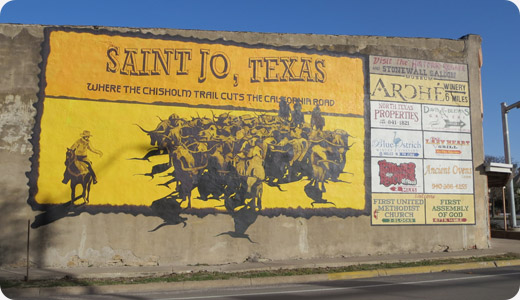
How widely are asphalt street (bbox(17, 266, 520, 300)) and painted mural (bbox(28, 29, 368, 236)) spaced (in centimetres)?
400

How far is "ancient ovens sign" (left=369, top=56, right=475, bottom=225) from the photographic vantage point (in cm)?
1516

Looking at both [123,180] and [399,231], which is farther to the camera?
[399,231]

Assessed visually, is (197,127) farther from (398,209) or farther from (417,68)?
(417,68)

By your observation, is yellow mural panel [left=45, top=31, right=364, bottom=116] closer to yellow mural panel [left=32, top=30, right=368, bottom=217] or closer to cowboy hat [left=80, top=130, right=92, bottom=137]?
yellow mural panel [left=32, top=30, right=368, bottom=217]

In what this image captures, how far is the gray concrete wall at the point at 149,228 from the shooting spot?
1289cm

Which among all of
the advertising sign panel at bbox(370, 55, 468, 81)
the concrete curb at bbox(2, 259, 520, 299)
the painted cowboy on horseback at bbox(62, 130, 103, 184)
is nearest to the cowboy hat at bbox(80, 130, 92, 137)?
the painted cowboy on horseback at bbox(62, 130, 103, 184)

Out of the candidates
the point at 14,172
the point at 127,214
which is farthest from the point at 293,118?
the point at 14,172

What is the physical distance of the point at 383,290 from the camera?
924 centimetres

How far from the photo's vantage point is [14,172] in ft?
42.7

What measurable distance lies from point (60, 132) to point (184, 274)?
5488 mm

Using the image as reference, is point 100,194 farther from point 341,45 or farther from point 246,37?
point 341,45

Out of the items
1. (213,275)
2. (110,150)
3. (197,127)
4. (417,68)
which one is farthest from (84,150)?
(417,68)

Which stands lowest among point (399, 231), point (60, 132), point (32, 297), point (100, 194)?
point (32, 297)

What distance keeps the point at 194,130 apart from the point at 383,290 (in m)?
7.34
